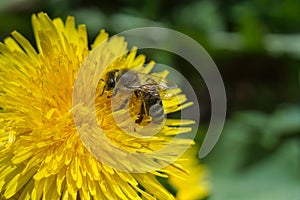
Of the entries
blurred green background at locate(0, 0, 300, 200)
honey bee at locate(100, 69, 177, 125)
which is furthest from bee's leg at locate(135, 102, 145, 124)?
blurred green background at locate(0, 0, 300, 200)

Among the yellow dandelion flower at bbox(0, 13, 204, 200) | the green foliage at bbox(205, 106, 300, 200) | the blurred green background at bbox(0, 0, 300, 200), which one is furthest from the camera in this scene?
the blurred green background at bbox(0, 0, 300, 200)

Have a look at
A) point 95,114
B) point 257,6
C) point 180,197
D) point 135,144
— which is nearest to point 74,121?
point 95,114

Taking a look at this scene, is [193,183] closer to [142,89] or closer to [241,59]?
[142,89]

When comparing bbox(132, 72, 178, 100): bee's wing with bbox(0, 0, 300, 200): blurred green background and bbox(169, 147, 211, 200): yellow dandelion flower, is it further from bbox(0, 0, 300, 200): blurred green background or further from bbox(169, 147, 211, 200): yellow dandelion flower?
bbox(0, 0, 300, 200): blurred green background

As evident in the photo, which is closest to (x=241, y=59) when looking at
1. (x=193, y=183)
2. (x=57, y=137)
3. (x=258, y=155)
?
(x=258, y=155)

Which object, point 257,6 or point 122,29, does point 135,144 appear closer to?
point 122,29

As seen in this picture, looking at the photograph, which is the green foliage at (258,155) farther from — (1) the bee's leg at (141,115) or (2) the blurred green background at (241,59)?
(1) the bee's leg at (141,115)
